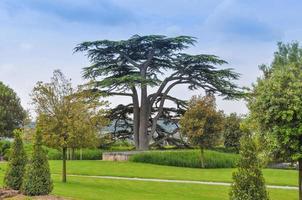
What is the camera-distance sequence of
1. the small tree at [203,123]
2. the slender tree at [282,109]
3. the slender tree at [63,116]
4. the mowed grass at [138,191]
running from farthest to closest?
the small tree at [203,123] < the slender tree at [63,116] < the mowed grass at [138,191] < the slender tree at [282,109]

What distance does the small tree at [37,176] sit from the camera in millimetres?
17469

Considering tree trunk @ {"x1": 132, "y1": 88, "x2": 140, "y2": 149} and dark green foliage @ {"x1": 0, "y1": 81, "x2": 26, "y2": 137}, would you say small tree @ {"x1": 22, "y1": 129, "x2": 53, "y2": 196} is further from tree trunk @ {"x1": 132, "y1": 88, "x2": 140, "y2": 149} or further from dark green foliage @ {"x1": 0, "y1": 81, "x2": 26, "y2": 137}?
dark green foliage @ {"x1": 0, "y1": 81, "x2": 26, "y2": 137}

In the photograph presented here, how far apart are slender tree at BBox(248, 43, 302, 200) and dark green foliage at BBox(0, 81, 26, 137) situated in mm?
43704

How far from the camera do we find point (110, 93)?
155ft

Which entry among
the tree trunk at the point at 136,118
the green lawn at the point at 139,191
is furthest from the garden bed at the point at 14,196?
the tree trunk at the point at 136,118

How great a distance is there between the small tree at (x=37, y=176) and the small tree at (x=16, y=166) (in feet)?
3.84

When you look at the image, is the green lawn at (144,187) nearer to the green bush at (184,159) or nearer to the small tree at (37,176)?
the small tree at (37,176)

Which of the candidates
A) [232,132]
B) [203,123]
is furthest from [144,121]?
[203,123]

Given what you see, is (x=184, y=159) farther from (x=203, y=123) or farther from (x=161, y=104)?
(x=161, y=104)

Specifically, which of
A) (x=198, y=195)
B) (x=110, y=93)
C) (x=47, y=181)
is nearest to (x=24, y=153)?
(x=47, y=181)

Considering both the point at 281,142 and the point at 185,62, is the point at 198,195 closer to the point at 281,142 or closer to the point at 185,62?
the point at 281,142

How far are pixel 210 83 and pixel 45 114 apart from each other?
88.9 ft

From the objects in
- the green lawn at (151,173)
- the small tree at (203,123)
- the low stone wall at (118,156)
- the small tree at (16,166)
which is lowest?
the green lawn at (151,173)

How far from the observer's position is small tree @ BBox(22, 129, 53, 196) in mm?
17469
